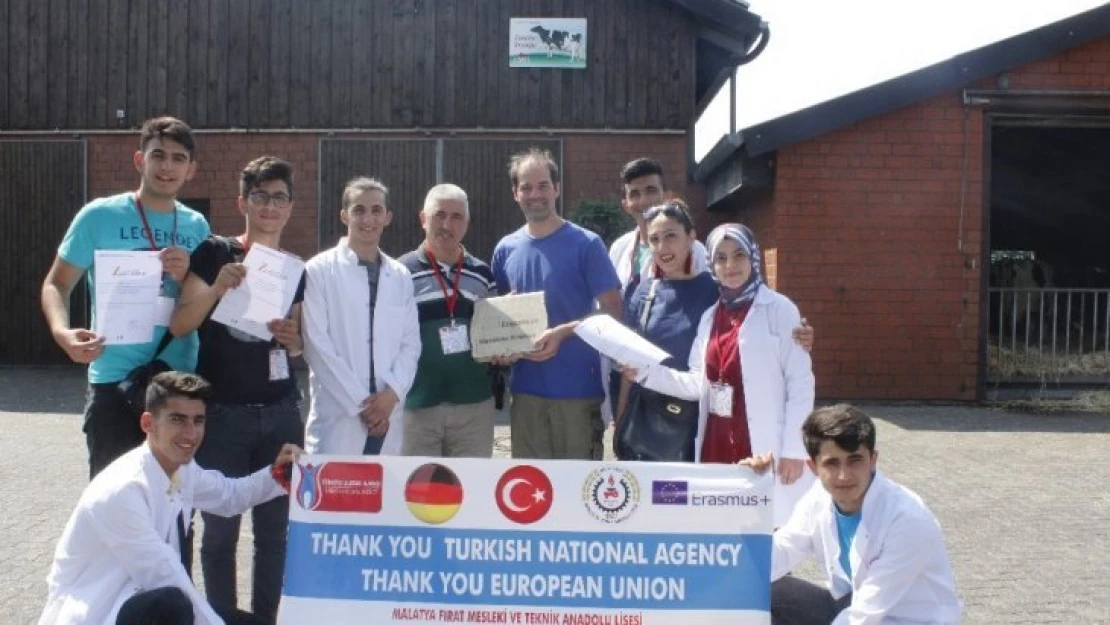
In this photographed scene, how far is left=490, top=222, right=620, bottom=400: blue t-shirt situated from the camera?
505 cm

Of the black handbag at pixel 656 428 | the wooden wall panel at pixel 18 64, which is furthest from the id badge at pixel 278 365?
the wooden wall panel at pixel 18 64

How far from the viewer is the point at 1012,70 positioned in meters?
11.9

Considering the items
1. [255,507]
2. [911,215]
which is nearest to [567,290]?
[255,507]

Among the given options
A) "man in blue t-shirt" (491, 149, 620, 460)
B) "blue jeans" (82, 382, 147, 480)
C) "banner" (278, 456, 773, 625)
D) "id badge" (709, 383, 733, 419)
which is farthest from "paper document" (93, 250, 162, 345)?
"id badge" (709, 383, 733, 419)

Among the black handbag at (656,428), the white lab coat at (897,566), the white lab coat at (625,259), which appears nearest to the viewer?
the white lab coat at (897,566)

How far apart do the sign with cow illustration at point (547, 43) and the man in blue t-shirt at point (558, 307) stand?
1096cm

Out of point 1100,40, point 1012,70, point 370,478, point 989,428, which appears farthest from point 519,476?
point 1100,40

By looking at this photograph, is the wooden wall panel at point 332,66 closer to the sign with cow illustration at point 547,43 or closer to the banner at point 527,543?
the sign with cow illustration at point 547,43

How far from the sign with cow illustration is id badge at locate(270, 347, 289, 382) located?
1185 centimetres

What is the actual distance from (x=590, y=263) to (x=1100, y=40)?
9664 millimetres

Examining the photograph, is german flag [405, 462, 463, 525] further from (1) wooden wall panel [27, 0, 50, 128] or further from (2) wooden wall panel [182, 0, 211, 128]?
(1) wooden wall panel [27, 0, 50, 128]

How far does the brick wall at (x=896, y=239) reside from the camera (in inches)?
471

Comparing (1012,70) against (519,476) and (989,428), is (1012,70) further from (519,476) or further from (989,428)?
(519,476)

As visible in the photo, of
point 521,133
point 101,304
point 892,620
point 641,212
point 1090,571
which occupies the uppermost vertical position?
point 521,133
